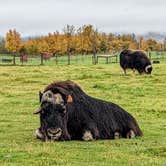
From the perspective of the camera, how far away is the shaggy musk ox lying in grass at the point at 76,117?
38.5 feet

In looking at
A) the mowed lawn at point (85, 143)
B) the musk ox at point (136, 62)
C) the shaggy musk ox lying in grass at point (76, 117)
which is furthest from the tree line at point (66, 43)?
the shaggy musk ox lying in grass at point (76, 117)

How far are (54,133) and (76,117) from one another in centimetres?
100

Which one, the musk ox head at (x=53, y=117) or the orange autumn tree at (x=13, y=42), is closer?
the musk ox head at (x=53, y=117)

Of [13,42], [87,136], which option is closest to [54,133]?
[87,136]

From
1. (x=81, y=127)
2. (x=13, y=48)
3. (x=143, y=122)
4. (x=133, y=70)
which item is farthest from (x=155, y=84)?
(x=13, y=48)

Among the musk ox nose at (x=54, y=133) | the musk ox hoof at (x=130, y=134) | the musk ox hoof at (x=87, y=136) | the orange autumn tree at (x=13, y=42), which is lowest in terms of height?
the musk ox hoof at (x=130, y=134)

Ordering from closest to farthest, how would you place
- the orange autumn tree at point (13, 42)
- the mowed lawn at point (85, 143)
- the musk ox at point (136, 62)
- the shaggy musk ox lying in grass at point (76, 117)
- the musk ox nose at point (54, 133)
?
the mowed lawn at point (85, 143), the musk ox nose at point (54, 133), the shaggy musk ox lying in grass at point (76, 117), the musk ox at point (136, 62), the orange autumn tree at point (13, 42)

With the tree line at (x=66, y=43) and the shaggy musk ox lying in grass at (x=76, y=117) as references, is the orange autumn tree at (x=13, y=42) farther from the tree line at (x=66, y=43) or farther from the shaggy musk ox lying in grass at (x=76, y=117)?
the shaggy musk ox lying in grass at (x=76, y=117)

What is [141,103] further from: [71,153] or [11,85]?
[71,153]

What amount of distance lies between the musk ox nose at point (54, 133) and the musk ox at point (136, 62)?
33430mm

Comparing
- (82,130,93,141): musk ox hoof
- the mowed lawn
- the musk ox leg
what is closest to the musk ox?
the mowed lawn

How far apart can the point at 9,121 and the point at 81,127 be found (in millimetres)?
4857

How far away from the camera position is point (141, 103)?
2355 centimetres

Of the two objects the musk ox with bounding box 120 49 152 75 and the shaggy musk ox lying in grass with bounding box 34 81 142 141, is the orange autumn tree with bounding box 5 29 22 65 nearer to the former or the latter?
the musk ox with bounding box 120 49 152 75
